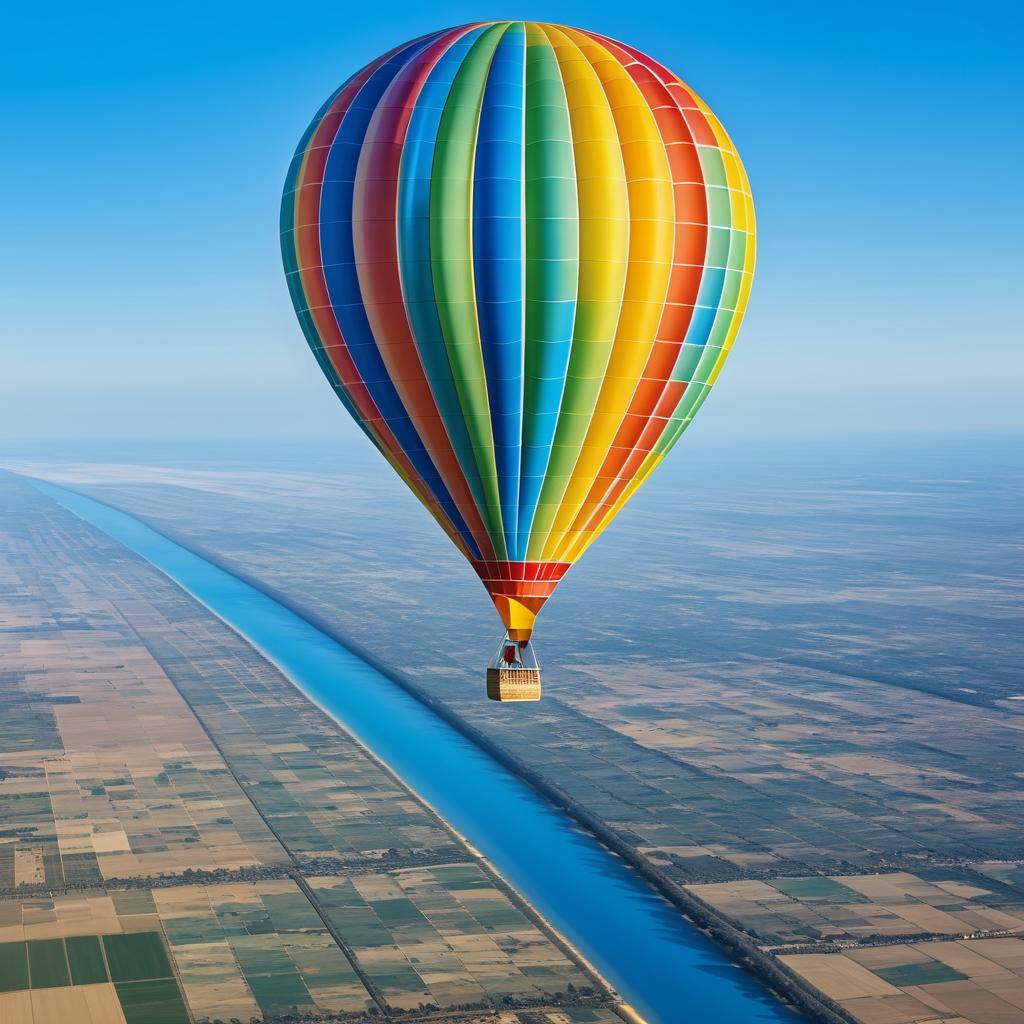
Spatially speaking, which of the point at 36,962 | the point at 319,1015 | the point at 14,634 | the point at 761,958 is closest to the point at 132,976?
the point at 36,962

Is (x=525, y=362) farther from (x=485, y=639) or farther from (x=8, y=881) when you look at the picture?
(x=485, y=639)

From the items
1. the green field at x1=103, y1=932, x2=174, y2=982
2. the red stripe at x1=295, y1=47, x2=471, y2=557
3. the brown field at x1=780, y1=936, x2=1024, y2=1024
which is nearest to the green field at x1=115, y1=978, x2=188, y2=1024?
the green field at x1=103, y1=932, x2=174, y2=982

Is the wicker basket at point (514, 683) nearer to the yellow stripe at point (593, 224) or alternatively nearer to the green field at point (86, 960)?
the yellow stripe at point (593, 224)

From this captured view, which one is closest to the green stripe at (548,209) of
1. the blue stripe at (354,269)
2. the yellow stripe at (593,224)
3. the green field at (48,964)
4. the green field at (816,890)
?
the yellow stripe at (593,224)

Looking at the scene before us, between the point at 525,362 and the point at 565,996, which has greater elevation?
the point at 525,362

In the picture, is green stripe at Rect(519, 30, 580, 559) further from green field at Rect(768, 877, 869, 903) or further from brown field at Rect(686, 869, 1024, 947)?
green field at Rect(768, 877, 869, 903)

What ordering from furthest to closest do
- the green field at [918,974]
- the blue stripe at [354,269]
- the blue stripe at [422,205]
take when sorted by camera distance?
1. the green field at [918,974]
2. the blue stripe at [354,269]
3. the blue stripe at [422,205]

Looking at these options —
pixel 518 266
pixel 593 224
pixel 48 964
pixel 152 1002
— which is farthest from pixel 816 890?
pixel 593 224
